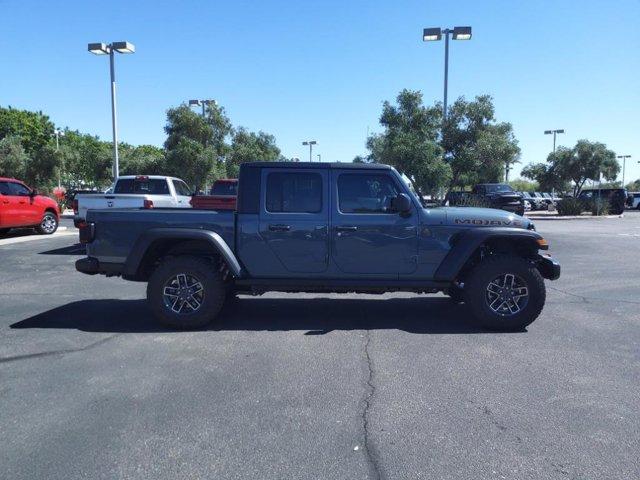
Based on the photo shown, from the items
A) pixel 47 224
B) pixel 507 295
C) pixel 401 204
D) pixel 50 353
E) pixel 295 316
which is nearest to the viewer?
pixel 50 353

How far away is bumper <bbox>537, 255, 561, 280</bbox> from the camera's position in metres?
6.21

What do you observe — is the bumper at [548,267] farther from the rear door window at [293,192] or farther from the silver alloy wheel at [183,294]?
the silver alloy wheel at [183,294]

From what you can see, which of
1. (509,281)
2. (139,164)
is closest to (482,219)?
(509,281)

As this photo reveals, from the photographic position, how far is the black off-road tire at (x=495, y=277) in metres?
6.02

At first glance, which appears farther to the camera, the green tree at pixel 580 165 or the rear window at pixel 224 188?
the green tree at pixel 580 165

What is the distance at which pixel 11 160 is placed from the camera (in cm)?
3456

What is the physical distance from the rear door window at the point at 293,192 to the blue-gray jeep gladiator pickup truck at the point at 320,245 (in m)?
0.01

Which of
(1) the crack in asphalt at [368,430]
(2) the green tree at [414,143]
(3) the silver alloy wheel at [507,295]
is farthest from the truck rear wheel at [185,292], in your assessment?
(2) the green tree at [414,143]

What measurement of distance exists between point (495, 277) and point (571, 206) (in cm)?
2894

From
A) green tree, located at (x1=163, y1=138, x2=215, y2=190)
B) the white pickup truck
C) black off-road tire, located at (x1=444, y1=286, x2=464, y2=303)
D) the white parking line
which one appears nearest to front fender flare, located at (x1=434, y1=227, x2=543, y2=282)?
black off-road tire, located at (x1=444, y1=286, x2=464, y2=303)

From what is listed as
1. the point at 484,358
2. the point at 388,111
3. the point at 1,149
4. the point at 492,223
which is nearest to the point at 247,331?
the point at 484,358

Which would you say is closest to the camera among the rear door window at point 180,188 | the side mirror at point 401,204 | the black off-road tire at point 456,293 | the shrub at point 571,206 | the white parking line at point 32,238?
the side mirror at point 401,204

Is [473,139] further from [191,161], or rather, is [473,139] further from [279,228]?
[279,228]

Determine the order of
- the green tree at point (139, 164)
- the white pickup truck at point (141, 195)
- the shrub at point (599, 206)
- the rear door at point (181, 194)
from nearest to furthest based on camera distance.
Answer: the white pickup truck at point (141, 195)
the rear door at point (181, 194)
the shrub at point (599, 206)
the green tree at point (139, 164)
